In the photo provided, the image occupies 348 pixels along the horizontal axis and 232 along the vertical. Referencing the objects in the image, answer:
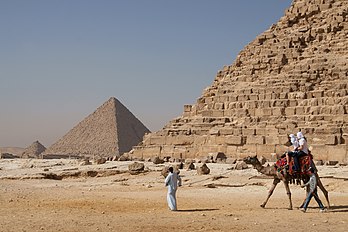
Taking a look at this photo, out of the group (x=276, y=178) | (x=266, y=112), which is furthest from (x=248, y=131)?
(x=276, y=178)

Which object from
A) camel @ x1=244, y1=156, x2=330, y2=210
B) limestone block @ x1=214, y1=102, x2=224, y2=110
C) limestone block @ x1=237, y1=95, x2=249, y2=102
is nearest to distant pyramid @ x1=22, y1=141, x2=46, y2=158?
limestone block @ x1=214, y1=102, x2=224, y2=110

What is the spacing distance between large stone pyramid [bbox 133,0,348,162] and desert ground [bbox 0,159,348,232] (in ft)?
13.4

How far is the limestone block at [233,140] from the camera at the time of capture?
84.1 ft

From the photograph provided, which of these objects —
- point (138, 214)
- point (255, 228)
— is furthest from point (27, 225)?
point (255, 228)

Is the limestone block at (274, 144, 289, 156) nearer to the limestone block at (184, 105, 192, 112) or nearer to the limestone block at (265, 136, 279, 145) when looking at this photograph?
the limestone block at (265, 136, 279, 145)

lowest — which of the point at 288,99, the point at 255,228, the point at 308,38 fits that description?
the point at 255,228

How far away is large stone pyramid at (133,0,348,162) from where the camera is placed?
80.1 ft

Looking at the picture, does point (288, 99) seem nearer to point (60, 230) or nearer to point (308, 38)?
point (308, 38)

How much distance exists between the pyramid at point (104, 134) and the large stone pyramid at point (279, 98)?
29106 mm

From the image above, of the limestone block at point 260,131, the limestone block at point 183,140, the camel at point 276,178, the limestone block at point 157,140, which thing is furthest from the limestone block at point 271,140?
the camel at point 276,178

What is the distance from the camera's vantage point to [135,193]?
52.6ft

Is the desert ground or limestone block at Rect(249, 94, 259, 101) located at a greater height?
A: limestone block at Rect(249, 94, 259, 101)

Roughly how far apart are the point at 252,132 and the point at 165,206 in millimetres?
12994

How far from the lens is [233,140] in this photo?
2589cm
